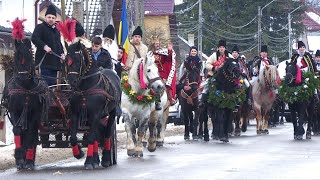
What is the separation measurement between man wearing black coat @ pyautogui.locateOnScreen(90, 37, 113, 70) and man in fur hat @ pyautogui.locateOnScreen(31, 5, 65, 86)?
2.22 ft

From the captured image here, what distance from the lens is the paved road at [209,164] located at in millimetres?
16562

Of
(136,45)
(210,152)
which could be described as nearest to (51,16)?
(136,45)

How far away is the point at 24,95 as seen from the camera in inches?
688

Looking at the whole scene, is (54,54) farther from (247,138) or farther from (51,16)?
(247,138)

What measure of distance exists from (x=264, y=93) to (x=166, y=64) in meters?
8.08

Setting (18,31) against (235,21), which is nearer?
(18,31)

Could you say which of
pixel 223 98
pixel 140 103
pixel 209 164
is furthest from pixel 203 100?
pixel 209 164

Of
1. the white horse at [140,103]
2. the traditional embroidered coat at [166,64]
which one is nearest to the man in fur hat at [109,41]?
the white horse at [140,103]

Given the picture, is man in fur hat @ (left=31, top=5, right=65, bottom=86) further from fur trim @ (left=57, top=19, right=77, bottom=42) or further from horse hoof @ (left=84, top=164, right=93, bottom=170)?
horse hoof @ (left=84, top=164, right=93, bottom=170)

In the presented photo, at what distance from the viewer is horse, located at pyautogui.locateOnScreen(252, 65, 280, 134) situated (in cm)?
3078

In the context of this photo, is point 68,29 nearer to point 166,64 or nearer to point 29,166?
point 29,166

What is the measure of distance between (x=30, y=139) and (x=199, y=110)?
10.7m

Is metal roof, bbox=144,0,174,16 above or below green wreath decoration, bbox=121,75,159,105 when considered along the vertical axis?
above

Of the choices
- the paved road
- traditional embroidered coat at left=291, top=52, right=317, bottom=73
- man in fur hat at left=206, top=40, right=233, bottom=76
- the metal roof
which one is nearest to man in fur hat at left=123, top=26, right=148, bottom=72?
the paved road
